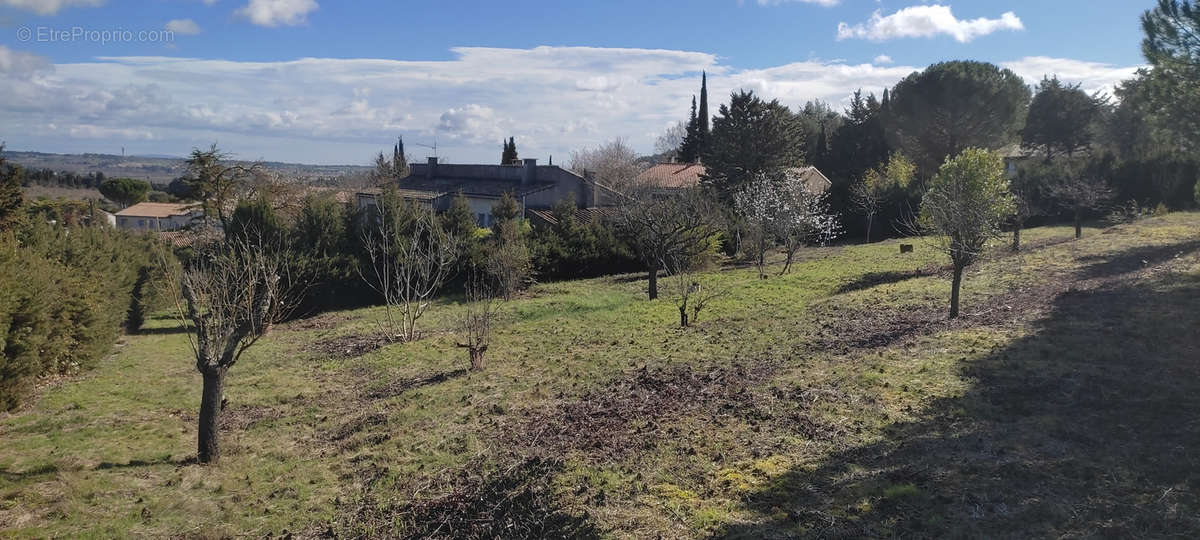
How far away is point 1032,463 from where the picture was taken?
247 inches

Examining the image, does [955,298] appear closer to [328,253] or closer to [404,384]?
[404,384]

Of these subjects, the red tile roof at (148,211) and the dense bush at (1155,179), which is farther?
the red tile roof at (148,211)

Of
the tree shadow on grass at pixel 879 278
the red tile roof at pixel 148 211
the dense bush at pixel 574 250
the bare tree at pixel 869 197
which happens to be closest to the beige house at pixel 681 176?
the bare tree at pixel 869 197

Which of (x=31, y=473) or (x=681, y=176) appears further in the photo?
(x=681, y=176)

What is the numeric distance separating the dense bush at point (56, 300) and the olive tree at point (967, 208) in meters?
15.8

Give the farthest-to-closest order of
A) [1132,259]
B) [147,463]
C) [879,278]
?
[879,278]
[1132,259]
[147,463]

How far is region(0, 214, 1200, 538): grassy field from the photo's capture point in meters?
5.89

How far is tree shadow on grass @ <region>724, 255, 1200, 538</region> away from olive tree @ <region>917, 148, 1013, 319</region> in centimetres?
372

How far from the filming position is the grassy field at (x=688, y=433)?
589 centimetres

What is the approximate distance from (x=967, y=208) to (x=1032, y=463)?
8.39 m

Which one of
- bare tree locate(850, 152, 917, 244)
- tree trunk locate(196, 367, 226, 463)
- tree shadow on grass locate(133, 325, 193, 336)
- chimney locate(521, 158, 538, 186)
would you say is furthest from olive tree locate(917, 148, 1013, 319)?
chimney locate(521, 158, 538, 186)

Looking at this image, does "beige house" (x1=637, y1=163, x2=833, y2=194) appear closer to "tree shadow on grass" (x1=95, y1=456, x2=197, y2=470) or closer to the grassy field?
the grassy field

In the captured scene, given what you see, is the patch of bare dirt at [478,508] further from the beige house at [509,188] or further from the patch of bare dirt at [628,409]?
the beige house at [509,188]

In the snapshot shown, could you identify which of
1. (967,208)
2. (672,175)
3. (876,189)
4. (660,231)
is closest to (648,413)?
(967,208)
